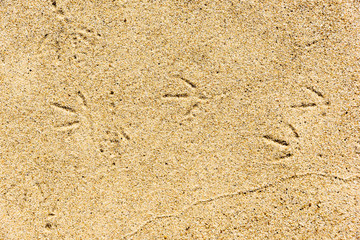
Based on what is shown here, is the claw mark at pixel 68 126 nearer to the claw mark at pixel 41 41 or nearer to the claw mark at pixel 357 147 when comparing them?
the claw mark at pixel 41 41

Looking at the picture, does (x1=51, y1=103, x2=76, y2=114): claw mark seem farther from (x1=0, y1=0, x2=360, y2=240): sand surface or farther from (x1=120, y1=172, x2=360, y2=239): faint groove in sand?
(x1=120, y1=172, x2=360, y2=239): faint groove in sand

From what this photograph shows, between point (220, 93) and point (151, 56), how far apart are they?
49 centimetres

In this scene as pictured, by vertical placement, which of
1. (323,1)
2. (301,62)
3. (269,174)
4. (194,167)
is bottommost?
(194,167)

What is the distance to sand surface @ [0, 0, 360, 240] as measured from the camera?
1.84 m

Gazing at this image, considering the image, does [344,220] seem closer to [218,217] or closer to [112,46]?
[218,217]

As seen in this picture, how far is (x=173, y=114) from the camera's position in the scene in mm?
1855

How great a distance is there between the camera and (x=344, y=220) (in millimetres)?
1834

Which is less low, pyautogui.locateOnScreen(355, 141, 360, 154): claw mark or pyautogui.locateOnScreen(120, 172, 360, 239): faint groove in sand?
pyautogui.locateOnScreen(355, 141, 360, 154): claw mark

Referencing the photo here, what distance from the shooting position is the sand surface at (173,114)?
1843mm

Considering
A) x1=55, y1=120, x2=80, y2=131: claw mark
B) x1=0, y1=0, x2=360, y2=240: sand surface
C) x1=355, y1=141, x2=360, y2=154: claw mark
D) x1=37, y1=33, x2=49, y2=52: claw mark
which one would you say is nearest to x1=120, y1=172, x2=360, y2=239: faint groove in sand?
x1=0, y1=0, x2=360, y2=240: sand surface

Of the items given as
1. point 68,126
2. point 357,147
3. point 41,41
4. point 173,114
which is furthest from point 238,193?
point 41,41

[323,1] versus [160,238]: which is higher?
[323,1]

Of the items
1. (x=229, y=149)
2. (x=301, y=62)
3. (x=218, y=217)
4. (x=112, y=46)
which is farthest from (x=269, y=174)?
(x=112, y=46)

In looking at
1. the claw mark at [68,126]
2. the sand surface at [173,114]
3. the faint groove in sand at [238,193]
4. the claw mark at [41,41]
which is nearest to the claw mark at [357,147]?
the sand surface at [173,114]
